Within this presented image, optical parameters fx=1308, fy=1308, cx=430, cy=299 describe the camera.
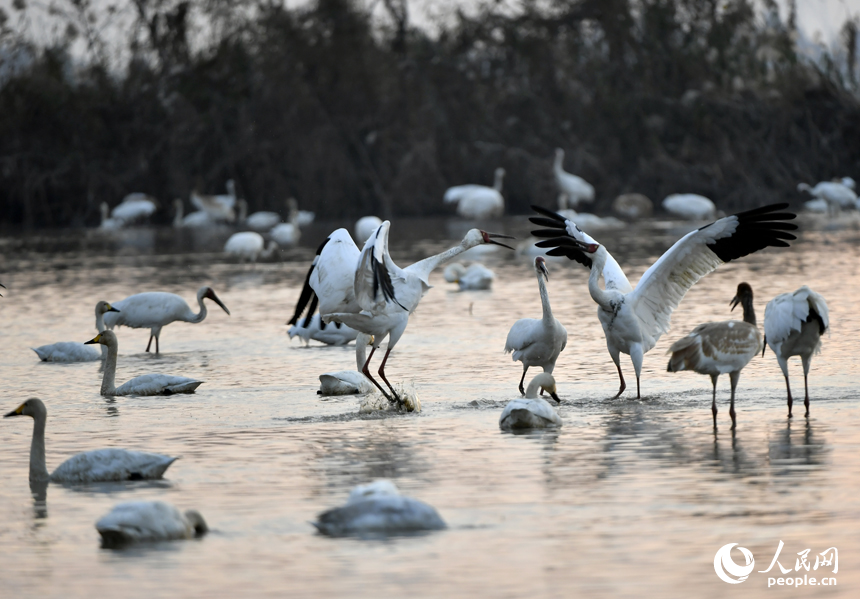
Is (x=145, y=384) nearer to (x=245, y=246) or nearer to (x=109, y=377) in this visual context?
(x=109, y=377)

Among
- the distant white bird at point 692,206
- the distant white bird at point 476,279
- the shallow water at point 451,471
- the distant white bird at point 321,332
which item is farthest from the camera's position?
the distant white bird at point 692,206

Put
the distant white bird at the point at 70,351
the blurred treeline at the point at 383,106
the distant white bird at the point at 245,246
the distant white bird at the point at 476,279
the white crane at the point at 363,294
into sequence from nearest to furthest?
the white crane at the point at 363,294 < the distant white bird at the point at 70,351 < the distant white bird at the point at 476,279 < the distant white bird at the point at 245,246 < the blurred treeline at the point at 383,106

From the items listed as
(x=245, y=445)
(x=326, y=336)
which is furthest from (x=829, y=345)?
(x=245, y=445)

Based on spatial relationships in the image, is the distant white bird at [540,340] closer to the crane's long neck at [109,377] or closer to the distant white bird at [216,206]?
the crane's long neck at [109,377]

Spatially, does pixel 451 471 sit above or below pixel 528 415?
below

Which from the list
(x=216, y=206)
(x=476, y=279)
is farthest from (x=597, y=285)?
(x=216, y=206)

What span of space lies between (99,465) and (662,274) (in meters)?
4.50

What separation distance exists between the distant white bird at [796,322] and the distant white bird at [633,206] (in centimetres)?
2693

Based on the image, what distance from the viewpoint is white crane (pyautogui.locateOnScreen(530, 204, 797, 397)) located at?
368 inches

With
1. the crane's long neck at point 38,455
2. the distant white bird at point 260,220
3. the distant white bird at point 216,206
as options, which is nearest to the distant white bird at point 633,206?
the distant white bird at point 260,220

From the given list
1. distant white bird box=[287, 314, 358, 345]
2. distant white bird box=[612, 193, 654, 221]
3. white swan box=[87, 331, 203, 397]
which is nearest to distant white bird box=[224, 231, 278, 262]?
distant white bird box=[287, 314, 358, 345]

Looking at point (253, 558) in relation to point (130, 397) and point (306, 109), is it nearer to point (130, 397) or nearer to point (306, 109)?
point (130, 397)

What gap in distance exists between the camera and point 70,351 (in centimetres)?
1205

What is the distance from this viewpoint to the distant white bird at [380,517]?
18.7 feet
